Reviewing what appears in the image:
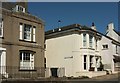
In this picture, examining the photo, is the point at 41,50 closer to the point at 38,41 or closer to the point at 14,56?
the point at 38,41

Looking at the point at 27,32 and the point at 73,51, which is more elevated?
the point at 27,32

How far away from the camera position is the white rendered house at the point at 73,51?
109ft

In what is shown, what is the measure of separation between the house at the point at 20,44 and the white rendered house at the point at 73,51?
4.97m

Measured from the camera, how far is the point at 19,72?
25.8 m

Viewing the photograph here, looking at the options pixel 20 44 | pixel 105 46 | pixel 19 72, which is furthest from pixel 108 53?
pixel 19 72

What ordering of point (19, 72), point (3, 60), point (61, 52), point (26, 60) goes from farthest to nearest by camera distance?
point (61, 52)
point (26, 60)
point (19, 72)
point (3, 60)

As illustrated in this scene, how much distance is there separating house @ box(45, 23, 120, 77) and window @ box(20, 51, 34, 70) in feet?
14.6

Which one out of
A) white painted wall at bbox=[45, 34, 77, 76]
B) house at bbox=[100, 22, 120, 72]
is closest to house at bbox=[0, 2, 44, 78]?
white painted wall at bbox=[45, 34, 77, 76]

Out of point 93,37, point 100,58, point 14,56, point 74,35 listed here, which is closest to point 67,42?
point 74,35

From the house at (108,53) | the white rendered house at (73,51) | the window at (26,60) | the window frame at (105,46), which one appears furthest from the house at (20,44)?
the window frame at (105,46)

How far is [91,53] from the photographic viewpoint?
34.6 metres

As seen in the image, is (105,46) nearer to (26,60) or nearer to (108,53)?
Answer: (108,53)

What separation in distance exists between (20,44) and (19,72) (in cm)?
289

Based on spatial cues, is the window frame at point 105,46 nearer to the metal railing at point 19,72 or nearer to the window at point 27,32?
the metal railing at point 19,72
